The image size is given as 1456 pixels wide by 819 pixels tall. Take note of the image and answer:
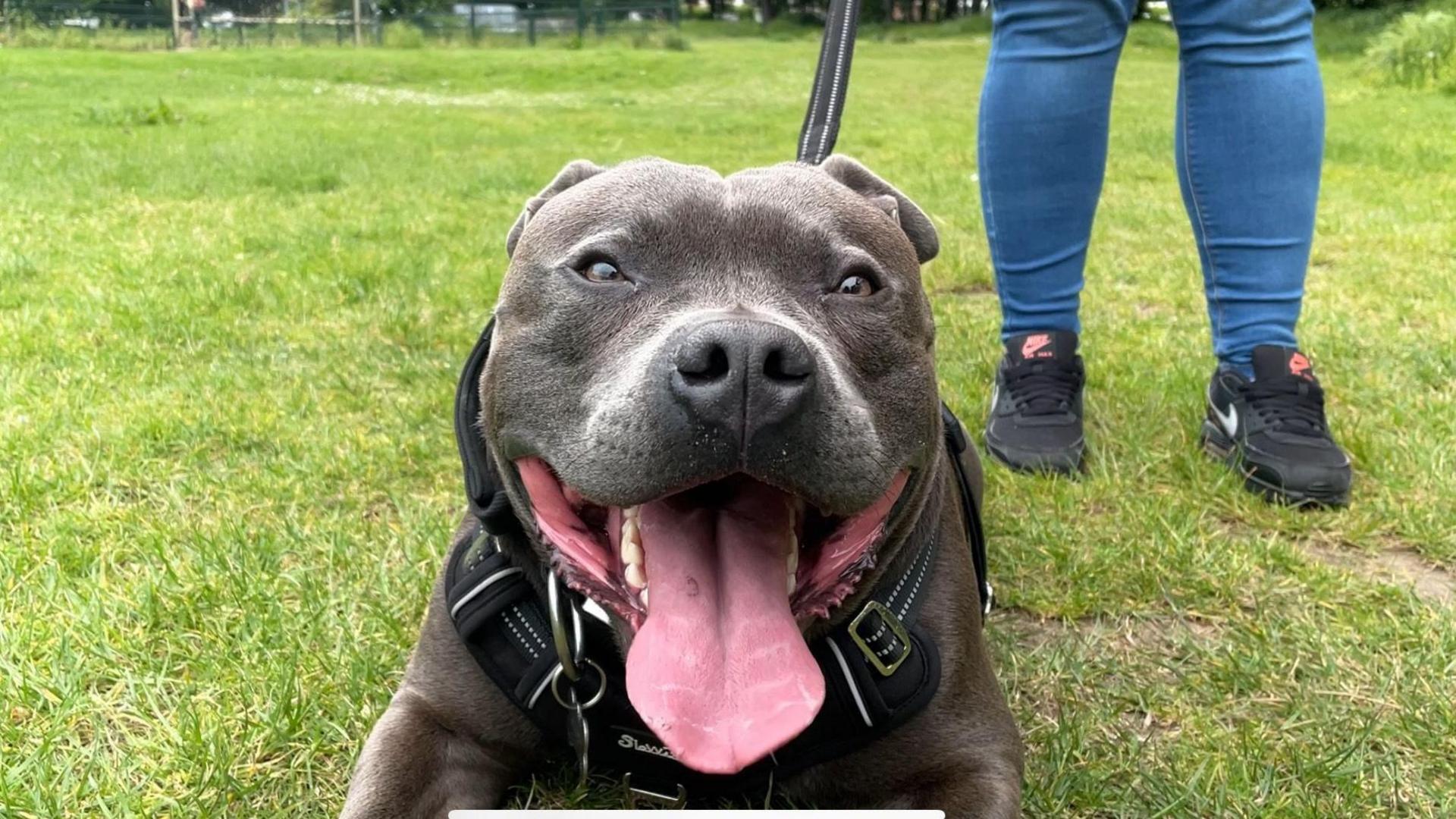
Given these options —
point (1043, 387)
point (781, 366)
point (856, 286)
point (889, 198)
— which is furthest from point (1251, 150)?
point (781, 366)

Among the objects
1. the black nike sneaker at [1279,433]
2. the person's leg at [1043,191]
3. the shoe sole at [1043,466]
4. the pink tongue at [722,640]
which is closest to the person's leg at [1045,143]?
the person's leg at [1043,191]

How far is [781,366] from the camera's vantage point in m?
1.48

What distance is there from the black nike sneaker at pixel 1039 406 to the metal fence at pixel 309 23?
32.7 meters

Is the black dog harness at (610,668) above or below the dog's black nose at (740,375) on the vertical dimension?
below

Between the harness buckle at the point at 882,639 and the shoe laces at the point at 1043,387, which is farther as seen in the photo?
the shoe laces at the point at 1043,387

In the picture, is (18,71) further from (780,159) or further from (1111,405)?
(1111,405)

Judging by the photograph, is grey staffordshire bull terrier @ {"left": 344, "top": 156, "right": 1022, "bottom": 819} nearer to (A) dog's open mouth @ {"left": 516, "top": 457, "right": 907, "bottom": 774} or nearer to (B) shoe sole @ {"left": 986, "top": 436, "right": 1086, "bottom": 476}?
(A) dog's open mouth @ {"left": 516, "top": 457, "right": 907, "bottom": 774}

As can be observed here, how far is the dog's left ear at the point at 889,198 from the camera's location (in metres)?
2.29

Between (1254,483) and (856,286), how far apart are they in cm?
180

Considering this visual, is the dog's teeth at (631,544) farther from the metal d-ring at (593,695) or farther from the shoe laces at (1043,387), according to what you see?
the shoe laces at (1043,387)

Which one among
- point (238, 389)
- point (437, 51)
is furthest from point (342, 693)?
point (437, 51)

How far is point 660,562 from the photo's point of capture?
64.1 inches

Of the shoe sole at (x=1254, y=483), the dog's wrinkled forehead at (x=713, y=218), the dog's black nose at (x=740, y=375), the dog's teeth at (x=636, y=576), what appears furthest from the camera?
the shoe sole at (x=1254, y=483)

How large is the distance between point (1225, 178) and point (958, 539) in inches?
67.6
